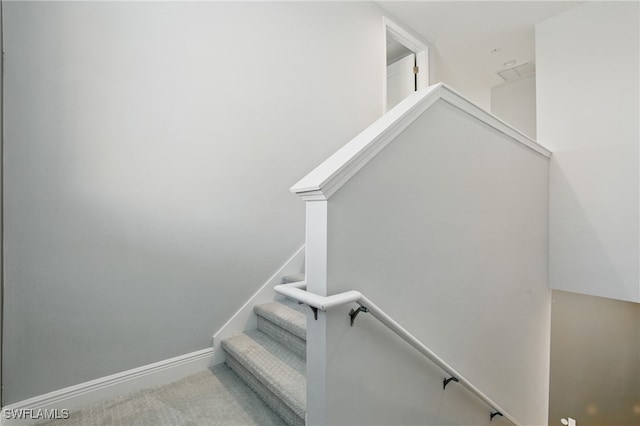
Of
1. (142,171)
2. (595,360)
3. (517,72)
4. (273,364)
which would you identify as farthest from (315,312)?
(517,72)

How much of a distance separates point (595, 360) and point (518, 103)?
3.67 m

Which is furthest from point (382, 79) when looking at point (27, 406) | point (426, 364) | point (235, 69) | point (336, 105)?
point (27, 406)

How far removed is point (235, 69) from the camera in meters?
2.26

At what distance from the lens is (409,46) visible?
12.3 feet

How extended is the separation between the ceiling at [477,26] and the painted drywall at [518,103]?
74 centimetres

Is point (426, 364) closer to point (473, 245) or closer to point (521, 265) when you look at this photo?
point (473, 245)

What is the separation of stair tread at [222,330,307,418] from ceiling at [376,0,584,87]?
3.42 metres

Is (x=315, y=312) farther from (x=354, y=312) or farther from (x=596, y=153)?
(x=596, y=153)

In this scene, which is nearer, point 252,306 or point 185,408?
point 185,408

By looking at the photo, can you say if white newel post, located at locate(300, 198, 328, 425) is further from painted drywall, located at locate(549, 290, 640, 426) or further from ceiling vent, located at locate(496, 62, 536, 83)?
ceiling vent, located at locate(496, 62, 536, 83)

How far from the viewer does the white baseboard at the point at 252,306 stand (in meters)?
2.15

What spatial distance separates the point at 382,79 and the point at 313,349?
2981 millimetres

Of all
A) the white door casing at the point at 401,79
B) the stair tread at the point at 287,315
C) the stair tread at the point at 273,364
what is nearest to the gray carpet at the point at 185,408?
the stair tread at the point at 273,364

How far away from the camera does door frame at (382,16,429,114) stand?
336 cm
